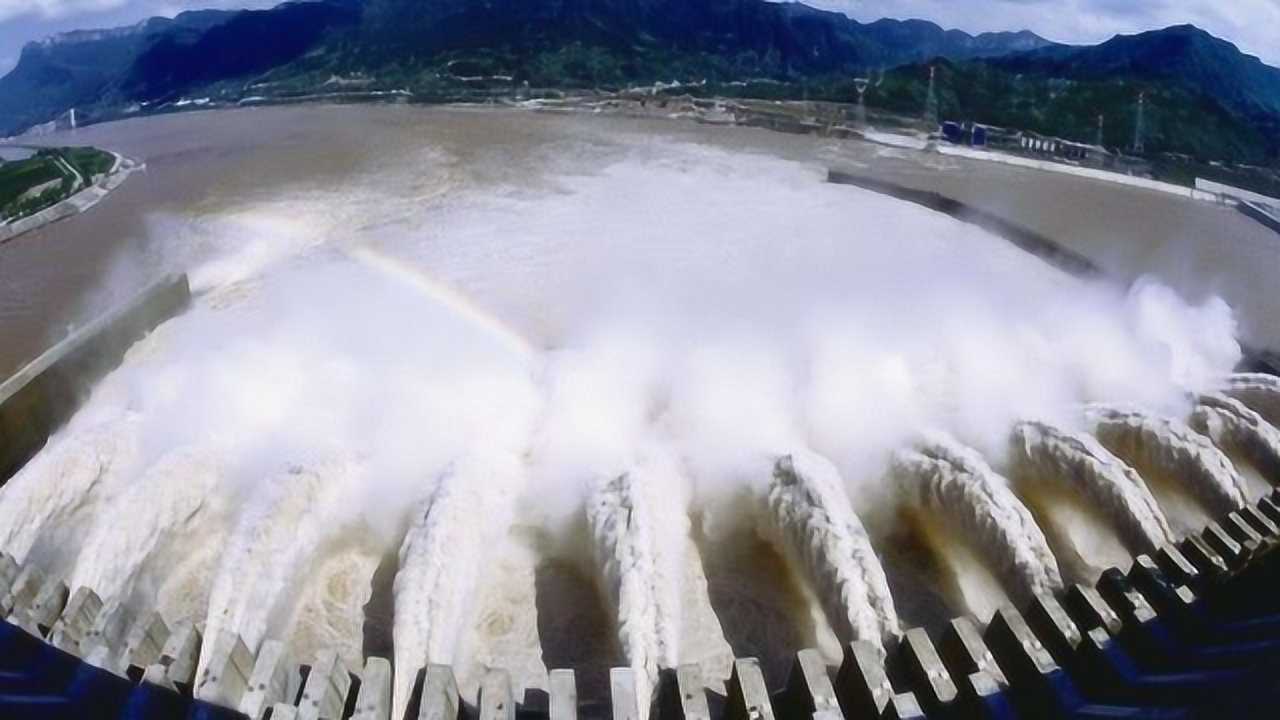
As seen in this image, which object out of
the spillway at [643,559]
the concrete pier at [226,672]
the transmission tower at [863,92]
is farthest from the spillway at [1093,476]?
the transmission tower at [863,92]

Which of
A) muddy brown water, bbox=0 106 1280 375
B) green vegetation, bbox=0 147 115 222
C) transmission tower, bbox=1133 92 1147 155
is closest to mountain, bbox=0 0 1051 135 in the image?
muddy brown water, bbox=0 106 1280 375

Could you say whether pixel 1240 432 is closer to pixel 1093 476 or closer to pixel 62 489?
pixel 1093 476

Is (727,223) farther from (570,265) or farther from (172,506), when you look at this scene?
(172,506)

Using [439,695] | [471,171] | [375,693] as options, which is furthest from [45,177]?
[439,695]

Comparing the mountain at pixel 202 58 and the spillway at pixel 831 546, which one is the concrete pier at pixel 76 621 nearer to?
the spillway at pixel 831 546

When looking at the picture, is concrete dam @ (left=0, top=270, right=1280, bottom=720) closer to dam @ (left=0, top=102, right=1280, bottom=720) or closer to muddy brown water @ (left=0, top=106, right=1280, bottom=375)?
dam @ (left=0, top=102, right=1280, bottom=720)
